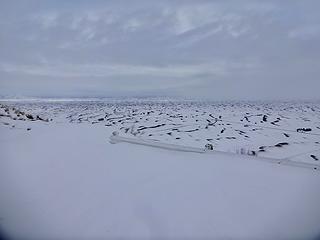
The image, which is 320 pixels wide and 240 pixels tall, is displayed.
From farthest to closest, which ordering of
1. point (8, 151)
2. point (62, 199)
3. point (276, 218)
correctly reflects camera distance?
point (8, 151) → point (62, 199) → point (276, 218)

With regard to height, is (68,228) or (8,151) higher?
(8,151)

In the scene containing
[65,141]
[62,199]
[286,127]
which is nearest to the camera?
[62,199]

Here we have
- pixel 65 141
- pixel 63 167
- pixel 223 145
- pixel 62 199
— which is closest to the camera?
pixel 62 199

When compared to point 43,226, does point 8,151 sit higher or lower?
higher

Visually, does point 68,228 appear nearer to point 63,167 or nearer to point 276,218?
point 63,167

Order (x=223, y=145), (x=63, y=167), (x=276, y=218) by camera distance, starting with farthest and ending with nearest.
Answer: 1. (x=223, y=145)
2. (x=63, y=167)
3. (x=276, y=218)

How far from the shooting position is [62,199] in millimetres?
2223

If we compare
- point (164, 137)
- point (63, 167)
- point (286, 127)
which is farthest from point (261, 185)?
point (286, 127)

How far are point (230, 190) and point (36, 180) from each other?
58.8 inches

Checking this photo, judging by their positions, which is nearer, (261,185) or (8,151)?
(261,185)

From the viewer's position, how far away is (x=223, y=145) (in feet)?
18.8

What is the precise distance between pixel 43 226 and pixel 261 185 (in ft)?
5.25

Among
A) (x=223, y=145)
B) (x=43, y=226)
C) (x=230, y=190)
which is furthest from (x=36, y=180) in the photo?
(x=223, y=145)

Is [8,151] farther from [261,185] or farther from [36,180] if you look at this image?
[261,185]
